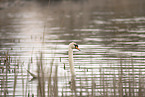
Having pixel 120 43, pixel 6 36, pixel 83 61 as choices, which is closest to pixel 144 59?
pixel 83 61

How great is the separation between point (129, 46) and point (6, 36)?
571 cm

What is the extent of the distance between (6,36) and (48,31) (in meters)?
2.29

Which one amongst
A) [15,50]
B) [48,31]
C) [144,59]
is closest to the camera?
[144,59]

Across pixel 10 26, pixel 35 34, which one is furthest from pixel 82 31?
pixel 10 26

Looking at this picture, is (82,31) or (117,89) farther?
(82,31)

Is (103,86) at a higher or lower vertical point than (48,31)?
lower

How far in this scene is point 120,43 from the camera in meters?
11.7

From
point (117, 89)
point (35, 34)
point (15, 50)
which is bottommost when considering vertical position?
point (117, 89)

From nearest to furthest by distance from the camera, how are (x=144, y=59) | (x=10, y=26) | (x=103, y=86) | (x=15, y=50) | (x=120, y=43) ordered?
(x=103, y=86)
(x=144, y=59)
(x=15, y=50)
(x=120, y=43)
(x=10, y=26)

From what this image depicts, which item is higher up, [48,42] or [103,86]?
[48,42]

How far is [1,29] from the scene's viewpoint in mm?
16469

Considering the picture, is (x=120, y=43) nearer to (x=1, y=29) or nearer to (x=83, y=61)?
(x=83, y=61)

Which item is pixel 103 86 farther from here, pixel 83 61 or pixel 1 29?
pixel 1 29

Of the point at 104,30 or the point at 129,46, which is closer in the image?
the point at 129,46
